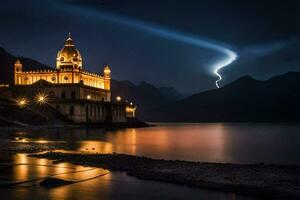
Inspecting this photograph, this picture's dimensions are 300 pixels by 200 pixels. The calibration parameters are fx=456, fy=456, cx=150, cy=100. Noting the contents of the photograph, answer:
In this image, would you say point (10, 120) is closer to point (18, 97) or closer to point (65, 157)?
point (18, 97)

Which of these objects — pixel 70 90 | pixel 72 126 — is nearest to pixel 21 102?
pixel 72 126

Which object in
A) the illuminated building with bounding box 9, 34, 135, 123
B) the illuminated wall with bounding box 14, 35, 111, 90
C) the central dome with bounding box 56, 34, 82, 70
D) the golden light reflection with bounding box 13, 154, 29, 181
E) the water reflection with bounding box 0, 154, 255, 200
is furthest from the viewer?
the central dome with bounding box 56, 34, 82, 70

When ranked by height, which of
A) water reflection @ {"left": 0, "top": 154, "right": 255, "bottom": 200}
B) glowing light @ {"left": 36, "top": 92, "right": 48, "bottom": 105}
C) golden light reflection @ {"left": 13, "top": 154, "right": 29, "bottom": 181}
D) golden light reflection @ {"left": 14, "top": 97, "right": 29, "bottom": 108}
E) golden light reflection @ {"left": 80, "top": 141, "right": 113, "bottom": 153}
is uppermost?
glowing light @ {"left": 36, "top": 92, "right": 48, "bottom": 105}

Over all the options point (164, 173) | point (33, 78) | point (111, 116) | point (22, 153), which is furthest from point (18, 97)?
point (164, 173)

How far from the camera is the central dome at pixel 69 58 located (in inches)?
5922

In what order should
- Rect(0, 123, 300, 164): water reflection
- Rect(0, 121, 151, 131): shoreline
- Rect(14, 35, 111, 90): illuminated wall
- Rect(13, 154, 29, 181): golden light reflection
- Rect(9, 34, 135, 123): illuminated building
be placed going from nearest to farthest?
Rect(13, 154, 29, 181): golden light reflection
Rect(0, 123, 300, 164): water reflection
Rect(0, 121, 151, 131): shoreline
Rect(9, 34, 135, 123): illuminated building
Rect(14, 35, 111, 90): illuminated wall

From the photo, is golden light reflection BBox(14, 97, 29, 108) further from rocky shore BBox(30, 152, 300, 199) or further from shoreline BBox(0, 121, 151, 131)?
rocky shore BBox(30, 152, 300, 199)

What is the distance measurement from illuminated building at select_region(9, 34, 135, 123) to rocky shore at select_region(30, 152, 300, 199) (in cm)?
9266

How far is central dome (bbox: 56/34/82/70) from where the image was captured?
150m

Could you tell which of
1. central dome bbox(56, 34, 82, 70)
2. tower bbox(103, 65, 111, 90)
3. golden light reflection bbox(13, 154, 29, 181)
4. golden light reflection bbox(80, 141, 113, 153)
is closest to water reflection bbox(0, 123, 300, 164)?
golden light reflection bbox(80, 141, 113, 153)

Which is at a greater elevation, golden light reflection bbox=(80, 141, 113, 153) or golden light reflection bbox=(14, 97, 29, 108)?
golden light reflection bbox=(14, 97, 29, 108)

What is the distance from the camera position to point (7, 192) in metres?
25.0

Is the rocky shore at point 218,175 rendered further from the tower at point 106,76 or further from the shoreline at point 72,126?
the tower at point 106,76

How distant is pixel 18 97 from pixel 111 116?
34.9 metres
